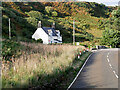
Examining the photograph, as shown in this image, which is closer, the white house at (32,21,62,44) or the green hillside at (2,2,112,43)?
the white house at (32,21,62,44)

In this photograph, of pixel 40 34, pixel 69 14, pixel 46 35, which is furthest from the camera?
pixel 69 14

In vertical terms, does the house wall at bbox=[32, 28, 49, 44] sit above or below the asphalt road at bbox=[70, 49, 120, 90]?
above

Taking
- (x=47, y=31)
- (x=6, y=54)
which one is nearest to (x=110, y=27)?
(x=47, y=31)

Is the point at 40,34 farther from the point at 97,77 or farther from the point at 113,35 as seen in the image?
the point at 97,77

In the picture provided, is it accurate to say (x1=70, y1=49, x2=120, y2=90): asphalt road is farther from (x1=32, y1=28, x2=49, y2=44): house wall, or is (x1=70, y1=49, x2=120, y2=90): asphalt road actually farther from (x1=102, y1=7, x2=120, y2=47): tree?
(x1=32, y1=28, x2=49, y2=44): house wall

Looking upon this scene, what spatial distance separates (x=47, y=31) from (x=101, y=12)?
7320cm

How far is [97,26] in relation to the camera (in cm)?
10400

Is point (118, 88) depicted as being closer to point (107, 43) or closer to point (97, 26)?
point (107, 43)

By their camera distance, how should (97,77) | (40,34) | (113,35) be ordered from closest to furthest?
1. (97,77)
2. (113,35)
3. (40,34)

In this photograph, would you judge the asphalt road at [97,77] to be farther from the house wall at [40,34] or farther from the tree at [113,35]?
the house wall at [40,34]

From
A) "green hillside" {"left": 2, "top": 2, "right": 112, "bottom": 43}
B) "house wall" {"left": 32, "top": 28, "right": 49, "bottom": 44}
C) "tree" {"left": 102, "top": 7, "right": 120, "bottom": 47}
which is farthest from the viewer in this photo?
"green hillside" {"left": 2, "top": 2, "right": 112, "bottom": 43}

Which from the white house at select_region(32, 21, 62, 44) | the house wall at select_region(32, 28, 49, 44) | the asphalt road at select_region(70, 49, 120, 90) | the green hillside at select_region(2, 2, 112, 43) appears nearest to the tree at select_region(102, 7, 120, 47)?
the green hillside at select_region(2, 2, 112, 43)

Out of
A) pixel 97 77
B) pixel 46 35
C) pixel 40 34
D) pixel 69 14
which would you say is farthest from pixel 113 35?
pixel 69 14

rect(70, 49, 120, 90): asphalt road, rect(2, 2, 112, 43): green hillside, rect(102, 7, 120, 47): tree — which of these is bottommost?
rect(70, 49, 120, 90): asphalt road
